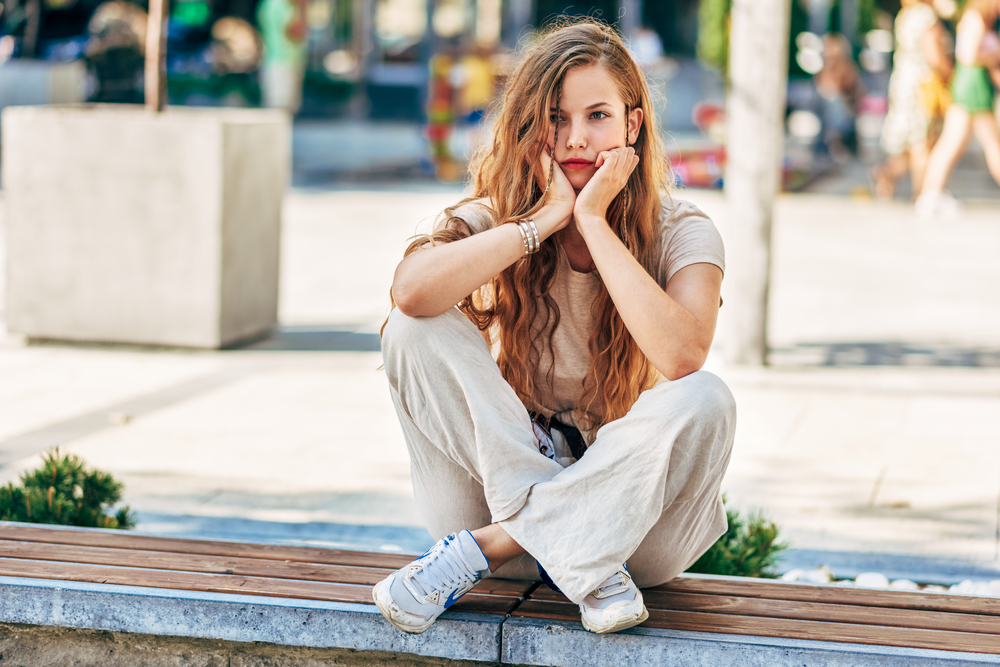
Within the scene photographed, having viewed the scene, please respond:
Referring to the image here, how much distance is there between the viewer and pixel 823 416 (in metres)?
4.74

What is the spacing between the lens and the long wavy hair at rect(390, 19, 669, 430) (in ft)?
8.32

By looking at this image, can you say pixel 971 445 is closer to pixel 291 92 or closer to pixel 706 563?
pixel 706 563

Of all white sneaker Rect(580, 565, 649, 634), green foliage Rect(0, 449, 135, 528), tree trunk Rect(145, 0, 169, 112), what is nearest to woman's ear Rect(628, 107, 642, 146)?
white sneaker Rect(580, 565, 649, 634)

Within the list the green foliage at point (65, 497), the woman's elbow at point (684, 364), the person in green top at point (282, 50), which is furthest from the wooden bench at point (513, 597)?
the person in green top at point (282, 50)

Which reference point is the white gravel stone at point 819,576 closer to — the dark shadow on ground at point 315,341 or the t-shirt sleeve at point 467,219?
the t-shirt sleeve at point 467,219

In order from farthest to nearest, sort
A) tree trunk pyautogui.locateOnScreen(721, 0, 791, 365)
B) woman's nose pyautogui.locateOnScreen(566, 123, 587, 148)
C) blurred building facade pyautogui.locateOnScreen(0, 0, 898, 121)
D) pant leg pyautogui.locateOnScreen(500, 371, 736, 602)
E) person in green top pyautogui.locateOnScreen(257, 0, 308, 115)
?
blurred building facade pyautogui.locateOnScreen(0, 0, 898, 121) < person in green top pyautogui.locateOnScreen(257, 0, 308, 115) < tree trunk pyautogui.locateOnScreen(721, 0, 791, 365) < woman's nose pyautogui.locateOnScreen(566, 123, 587, 148) < pant leg pyautogui.locateOnScreen(500, 371, 736, 602)

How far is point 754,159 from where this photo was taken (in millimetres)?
5457

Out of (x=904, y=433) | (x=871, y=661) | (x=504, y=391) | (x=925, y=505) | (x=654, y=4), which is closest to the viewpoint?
(x=871, y=661)

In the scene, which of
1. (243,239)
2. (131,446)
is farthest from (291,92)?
(131,446)

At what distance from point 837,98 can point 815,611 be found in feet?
48.0

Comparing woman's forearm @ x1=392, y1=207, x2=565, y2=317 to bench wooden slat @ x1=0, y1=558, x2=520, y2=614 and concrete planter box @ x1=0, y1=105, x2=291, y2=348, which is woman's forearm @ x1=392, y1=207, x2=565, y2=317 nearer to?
bench wooden slat @ x1=0, y1=558, x2=520, y2=614

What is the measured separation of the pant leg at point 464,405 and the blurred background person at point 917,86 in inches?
373

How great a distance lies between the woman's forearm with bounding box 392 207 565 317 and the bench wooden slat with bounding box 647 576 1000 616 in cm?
75

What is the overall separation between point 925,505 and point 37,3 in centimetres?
1742
